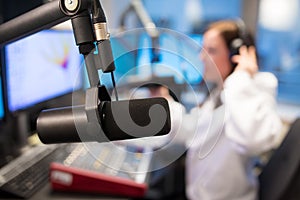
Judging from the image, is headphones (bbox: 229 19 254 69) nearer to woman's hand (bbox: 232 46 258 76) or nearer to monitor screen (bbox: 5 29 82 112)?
woman's hand (bbox: 232 46 258 76)

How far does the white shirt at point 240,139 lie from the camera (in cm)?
112

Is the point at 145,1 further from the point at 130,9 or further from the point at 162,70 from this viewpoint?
the point at 162,70

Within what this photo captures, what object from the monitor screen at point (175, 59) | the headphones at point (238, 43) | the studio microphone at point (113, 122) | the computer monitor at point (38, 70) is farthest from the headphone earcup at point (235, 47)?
the studio microphone at point (113, 122)

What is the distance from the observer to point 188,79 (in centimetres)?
46

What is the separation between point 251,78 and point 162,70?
816 millimetres

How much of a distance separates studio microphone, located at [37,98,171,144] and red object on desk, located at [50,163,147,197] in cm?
52

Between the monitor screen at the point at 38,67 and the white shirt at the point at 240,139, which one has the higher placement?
the monitor screen at the point at 38,67

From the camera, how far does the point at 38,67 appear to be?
127cm

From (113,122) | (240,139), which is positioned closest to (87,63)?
(113,122)

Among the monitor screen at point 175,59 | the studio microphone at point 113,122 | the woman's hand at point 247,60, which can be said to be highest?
the monitor screen at point 175,59

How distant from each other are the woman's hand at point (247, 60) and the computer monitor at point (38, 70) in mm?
633

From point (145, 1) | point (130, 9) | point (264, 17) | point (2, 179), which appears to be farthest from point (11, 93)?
point (264, 17)

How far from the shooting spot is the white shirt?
44.0 inches

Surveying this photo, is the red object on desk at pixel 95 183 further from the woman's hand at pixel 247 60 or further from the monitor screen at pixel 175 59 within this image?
the woman's hand at pixel 247 60
